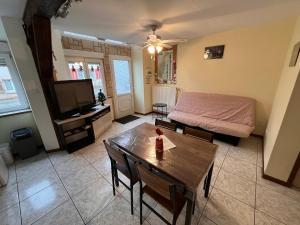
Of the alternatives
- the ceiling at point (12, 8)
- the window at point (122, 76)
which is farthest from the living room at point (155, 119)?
the window at point (122, 76)

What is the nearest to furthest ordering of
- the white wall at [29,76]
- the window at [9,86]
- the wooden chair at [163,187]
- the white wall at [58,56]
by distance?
the wooden chair at [163,187] → the white wall at [29,76] → the window at [9,86] → the white wall at [58,56]

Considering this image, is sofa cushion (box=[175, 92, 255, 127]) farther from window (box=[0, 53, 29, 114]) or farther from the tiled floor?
window (box=[0, 53, 29, 114])

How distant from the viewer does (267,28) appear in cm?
250

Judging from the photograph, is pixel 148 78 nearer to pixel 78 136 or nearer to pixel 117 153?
pixel 78 136

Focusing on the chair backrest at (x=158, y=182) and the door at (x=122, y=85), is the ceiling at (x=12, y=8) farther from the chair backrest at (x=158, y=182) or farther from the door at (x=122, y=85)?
the chair backrest at (x=158, y=182)

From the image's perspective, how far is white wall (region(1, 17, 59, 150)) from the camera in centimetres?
194

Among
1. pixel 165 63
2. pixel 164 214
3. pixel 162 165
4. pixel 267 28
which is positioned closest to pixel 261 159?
pixel 164 214

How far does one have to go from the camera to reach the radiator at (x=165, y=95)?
415cm

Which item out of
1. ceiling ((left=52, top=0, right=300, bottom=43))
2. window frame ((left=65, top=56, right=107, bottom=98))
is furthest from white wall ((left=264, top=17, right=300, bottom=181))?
window frame ((left=65, top=56, right=107, bottom=98))

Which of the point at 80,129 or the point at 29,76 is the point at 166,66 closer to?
the point at 80,129

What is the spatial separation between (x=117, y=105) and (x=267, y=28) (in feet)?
13.1

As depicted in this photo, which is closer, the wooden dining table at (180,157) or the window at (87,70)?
the wooden dining table at (180,157)

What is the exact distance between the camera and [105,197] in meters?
1.66

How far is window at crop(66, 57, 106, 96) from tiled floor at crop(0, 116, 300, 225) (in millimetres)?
2054
